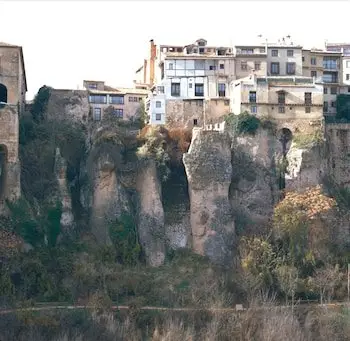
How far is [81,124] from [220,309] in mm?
14630

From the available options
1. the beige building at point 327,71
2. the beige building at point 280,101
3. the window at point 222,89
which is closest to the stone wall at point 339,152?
the beige building at point 280,101

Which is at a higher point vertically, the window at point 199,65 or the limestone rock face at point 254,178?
the window at point 199,65

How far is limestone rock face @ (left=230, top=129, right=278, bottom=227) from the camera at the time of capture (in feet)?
217

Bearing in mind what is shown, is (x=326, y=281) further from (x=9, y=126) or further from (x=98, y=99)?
Answer: (x=98, y=99)

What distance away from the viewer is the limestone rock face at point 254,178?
6606 cm

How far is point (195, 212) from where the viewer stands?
213 ft

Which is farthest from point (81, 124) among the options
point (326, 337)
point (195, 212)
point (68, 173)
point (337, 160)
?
point (326, 337)

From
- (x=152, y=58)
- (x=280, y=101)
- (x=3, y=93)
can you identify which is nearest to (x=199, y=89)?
(x=280, y=101)

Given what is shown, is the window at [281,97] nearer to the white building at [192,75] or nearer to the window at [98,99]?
the white building at [192,75]

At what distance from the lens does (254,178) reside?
66562 mm

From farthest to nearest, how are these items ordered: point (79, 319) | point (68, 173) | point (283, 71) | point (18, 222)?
point (283, 71)
point (68, 173)
point (18, 222)
point (79, 319)

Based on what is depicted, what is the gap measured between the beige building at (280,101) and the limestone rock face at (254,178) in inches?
55.5

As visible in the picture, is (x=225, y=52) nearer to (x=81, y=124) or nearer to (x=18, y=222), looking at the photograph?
(x=81, y=124)

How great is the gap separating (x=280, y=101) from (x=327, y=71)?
7.65 m
